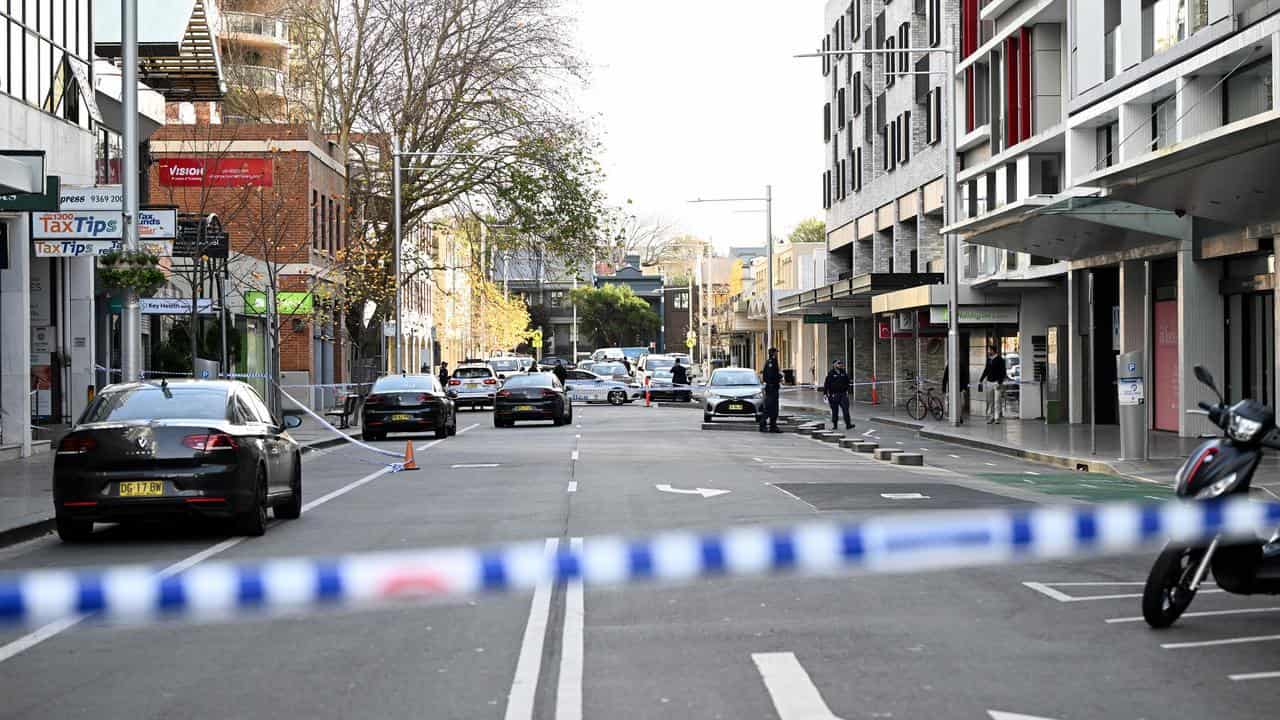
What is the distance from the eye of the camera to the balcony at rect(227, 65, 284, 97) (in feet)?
172

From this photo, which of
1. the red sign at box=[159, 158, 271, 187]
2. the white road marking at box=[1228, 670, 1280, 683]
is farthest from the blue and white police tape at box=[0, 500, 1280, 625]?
the red sign at box=[159, 158, 271, 187]

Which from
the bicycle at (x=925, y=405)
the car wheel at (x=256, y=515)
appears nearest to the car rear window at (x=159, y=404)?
the car wheel at (x=256, y=515)

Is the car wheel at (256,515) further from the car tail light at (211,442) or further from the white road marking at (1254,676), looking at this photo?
the white road marking at (1254,676)

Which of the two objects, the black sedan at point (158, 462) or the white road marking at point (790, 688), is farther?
the black sedan at point (158, 462)

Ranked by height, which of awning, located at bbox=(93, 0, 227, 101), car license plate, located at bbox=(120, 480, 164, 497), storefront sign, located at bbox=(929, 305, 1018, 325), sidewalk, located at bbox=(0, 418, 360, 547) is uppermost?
awning, located at bbox=(93, 0, 227, 101)

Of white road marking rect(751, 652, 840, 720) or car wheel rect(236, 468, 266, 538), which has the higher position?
car wheel rect(236, 468, 266, 538)

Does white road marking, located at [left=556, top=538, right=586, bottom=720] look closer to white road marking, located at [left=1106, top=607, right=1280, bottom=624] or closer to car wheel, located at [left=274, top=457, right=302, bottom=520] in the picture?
white road marking, located at [left=1106, top=607, right=1280, bottom=624]

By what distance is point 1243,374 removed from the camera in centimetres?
2977

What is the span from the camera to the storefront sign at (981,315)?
4309cm

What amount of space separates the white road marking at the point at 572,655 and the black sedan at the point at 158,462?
13.5 feet

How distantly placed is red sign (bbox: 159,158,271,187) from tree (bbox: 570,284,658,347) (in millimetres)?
102533

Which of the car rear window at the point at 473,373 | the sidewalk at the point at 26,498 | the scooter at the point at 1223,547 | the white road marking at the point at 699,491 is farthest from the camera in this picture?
the car rear window at the point at 473,373

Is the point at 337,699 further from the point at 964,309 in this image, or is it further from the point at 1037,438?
the point at 964,309

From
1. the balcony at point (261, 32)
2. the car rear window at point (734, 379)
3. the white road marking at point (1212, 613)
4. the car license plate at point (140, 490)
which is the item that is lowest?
the white road marking at point (1212, 613)
